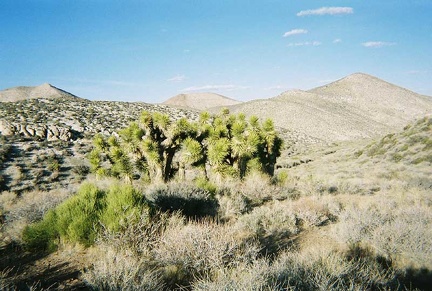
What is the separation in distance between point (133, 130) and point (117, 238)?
8213mm

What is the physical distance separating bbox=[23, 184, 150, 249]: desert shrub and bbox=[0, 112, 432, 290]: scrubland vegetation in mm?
24

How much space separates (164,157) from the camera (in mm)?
13289

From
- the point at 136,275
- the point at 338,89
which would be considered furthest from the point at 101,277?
the point at 338,89

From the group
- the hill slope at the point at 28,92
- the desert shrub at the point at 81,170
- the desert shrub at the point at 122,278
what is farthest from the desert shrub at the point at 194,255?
the hill slope at the point at 28,92

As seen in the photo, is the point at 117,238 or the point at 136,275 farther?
the point at 117,238

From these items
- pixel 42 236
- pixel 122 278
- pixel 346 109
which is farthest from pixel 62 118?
pixel 346 109

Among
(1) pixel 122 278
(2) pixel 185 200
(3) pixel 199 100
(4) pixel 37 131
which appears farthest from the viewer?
(3) pixel 199 100

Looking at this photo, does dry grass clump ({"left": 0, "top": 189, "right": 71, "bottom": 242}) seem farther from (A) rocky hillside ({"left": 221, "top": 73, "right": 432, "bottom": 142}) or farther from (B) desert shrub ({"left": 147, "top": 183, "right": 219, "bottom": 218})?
(A) rocky hillside ({"left": 221, "top": 73, "right": 432, "bottom": 142})

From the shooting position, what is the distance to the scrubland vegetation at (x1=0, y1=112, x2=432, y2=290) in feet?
14.0

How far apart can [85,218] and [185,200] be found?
377 centimetres

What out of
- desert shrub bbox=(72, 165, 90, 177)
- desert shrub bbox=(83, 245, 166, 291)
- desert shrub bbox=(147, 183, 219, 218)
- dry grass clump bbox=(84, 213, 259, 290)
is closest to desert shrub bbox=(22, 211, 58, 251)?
dry grass clump bbox=(84, 213, 259, 290)

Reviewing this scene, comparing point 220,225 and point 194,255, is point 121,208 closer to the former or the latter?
point 194,255

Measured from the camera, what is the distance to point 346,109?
88.4m

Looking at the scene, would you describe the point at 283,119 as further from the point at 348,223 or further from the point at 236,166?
the point at 348,223
